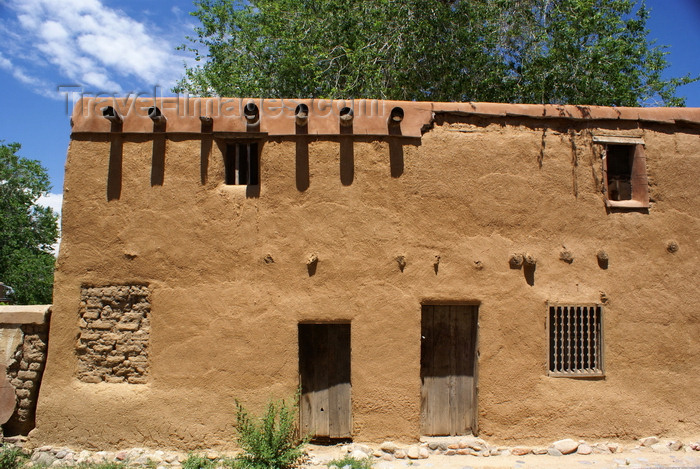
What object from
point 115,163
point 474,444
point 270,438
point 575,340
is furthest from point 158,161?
point 575,340

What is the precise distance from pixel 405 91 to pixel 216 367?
28.7ft

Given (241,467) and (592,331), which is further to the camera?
(592,331)

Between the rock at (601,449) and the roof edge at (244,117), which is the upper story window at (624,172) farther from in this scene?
the rock at (601,449)

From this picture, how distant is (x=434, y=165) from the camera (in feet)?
21.3

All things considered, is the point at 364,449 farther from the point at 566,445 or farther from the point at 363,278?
the point at 566,445

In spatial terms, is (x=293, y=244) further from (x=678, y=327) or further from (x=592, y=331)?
(x=678, y=327)

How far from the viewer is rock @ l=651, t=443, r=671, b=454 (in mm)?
6316

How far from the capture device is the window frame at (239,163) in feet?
21.3

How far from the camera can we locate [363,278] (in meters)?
6.29

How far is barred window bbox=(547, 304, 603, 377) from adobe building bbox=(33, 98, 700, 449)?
33mm

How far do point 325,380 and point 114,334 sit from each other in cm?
270

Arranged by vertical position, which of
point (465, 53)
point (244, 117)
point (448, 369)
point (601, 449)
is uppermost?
point (465, 53)

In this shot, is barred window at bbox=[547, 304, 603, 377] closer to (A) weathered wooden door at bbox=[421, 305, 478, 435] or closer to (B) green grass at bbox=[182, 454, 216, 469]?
(A) weathered wooden door at bbox=[421, 305, 478, 435]

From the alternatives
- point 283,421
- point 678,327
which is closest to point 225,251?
point 283,421
